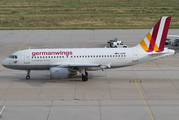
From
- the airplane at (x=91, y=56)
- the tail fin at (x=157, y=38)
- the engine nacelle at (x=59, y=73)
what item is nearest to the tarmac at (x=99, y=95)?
the engine nacelle at (x=59, y=73)

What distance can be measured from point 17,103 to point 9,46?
25.1 m

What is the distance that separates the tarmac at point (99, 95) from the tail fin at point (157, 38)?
3.67 m

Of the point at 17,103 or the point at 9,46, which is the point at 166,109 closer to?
the point at 17,103

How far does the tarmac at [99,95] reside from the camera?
71.4ft

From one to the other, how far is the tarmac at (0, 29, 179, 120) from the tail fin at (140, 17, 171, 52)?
12.1 feet

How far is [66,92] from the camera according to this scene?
87.0ft

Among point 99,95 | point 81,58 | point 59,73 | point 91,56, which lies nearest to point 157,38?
point 91,56

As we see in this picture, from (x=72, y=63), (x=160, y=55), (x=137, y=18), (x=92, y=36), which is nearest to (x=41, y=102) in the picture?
(x=72, y=63)

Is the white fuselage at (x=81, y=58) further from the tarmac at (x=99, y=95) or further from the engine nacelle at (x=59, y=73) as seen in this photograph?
the tarmac at (x=99, y=95)

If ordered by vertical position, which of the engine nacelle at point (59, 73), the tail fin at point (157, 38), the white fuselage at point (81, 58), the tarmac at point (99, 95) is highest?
the tail fin at point (157, 38)

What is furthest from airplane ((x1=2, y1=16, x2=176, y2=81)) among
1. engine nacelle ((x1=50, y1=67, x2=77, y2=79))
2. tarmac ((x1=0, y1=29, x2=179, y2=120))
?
tarmac ((x1=0, y1=29, x2=179, y2=120))

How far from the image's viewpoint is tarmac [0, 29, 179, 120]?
21.8m

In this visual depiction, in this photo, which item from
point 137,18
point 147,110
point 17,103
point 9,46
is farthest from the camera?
point 137,18

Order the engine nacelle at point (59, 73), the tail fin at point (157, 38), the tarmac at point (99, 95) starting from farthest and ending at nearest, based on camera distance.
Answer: the tail fin at point (157, 38) → the engine nacelle at point (59, 73) → the tarmac at point (99, 95)
